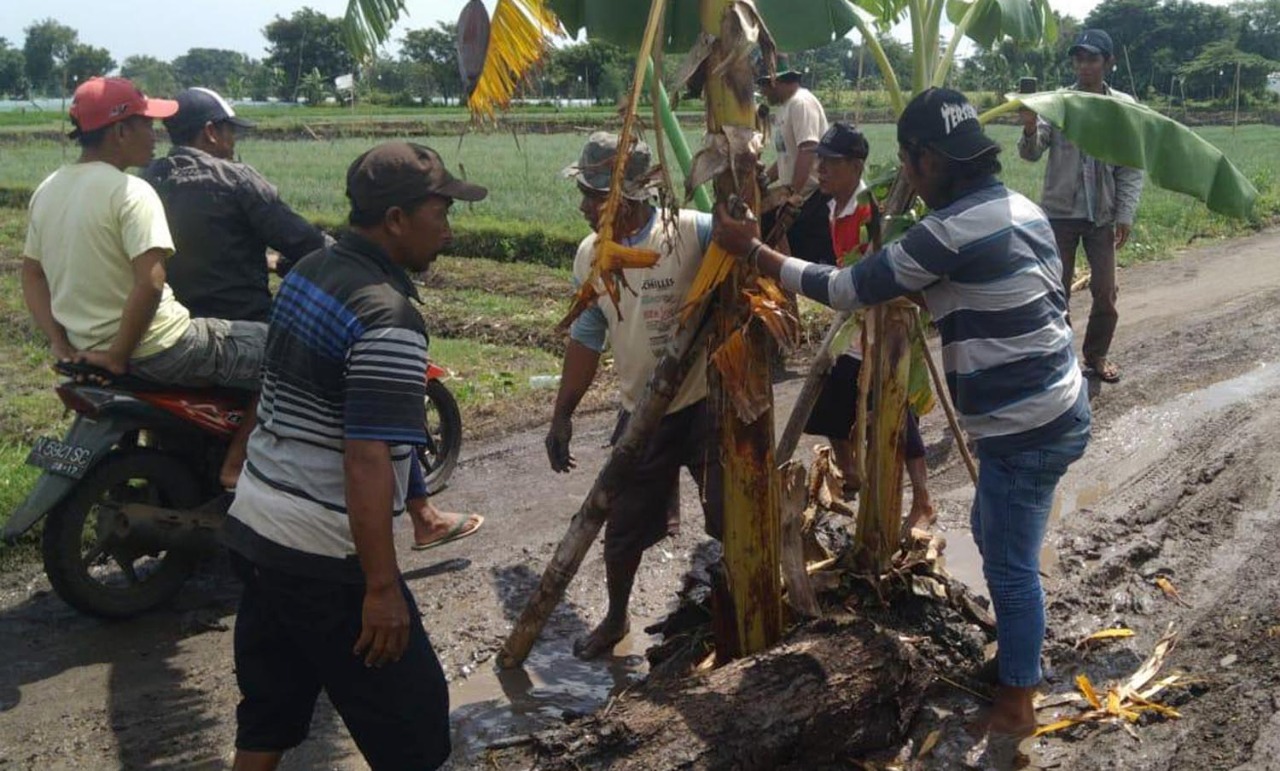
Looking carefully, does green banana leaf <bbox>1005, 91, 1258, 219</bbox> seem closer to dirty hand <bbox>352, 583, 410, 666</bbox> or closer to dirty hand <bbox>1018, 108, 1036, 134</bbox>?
dirty hand <bbox>1018, 108, 1036, 134</bbox>

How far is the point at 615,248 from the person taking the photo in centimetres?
364

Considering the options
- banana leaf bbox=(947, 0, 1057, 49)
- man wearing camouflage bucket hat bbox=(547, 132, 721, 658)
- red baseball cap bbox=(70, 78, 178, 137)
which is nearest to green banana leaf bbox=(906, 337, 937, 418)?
man wearing camouflage bucket hat bbox=(547, 132, 721, 658)

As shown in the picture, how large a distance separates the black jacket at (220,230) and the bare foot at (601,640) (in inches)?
80.5

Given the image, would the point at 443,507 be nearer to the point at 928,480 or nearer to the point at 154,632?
the point at 154,632

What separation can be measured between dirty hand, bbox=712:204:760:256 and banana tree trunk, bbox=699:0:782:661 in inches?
2.5

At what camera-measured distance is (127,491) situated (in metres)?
5.14

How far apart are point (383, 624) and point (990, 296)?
6.51 feet

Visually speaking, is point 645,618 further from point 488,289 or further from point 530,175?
point 530,175

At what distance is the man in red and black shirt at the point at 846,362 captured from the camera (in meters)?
5.30

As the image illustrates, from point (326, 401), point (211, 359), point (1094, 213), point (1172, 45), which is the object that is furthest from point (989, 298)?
point (1172, 45)

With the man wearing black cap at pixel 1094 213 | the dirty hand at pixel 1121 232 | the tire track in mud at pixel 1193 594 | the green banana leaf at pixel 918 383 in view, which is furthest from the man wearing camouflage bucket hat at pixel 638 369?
the dirty hand at pixel 1121 232

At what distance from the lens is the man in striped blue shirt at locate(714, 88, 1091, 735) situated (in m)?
3.66

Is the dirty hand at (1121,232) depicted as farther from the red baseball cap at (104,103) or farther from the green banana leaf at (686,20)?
the red baseball cap at (104,103)

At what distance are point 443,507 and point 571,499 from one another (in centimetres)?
62
